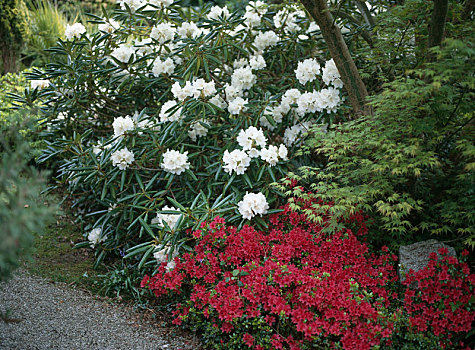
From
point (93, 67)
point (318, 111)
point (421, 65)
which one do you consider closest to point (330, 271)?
point (318, 111)

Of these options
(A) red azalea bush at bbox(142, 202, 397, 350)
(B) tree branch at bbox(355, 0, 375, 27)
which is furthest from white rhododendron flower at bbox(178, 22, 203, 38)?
(A) red azalea bush at bbox(142, 202, 397, 350)

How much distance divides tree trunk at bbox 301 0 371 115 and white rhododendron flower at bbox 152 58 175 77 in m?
1.09

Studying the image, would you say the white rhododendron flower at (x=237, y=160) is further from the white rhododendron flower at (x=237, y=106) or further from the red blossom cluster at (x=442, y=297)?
the red blossom cluster at (x=442, y=297)

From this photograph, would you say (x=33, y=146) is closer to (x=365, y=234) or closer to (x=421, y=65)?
(x=365, y=234)

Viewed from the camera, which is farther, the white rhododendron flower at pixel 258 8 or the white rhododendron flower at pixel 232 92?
the white rhododendron flower at pixel 258 8

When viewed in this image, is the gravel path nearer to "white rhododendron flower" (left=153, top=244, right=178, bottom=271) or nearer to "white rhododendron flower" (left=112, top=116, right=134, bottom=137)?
"white rhododendron flower" (left=153, top=244, right=178, bottom=271)

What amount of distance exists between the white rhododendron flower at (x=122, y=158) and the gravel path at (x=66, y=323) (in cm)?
89

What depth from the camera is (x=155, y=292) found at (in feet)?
8.51

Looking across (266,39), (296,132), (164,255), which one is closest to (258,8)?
(266,39)

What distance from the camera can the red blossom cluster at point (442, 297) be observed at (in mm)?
2180

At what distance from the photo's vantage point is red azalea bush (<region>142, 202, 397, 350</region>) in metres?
2.18

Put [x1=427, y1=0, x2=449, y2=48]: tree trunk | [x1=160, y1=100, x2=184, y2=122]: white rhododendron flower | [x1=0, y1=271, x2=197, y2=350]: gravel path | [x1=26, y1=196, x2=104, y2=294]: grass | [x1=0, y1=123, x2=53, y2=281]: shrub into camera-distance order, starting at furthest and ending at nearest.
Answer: [x1=160, y1=100, x2=184, y2=122]: white rhododendron flower, [x1=26, y1=196, x2=104, y2=294]: grass, [x1=427, y1=0, x2=449, y2=48]: tree trunk, [x1=0, y1=271, x2=197, y2=350]: gravel path, [x1=0, y1=123, x2=53, y2=281]: shrub

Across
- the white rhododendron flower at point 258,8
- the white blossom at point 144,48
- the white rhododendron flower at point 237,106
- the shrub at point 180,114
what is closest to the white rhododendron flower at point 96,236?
the shrub at point 180,114

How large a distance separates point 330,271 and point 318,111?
1.26 m
